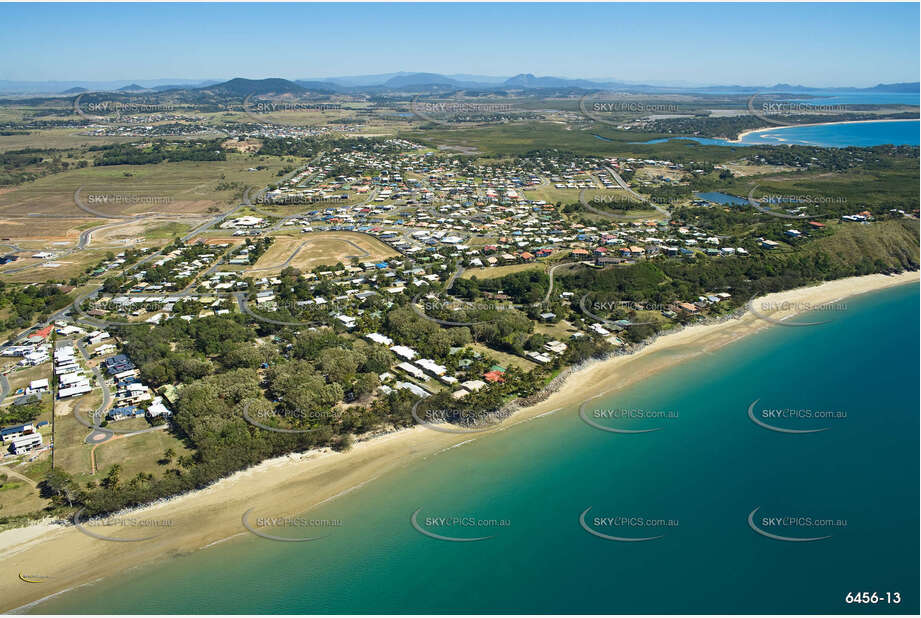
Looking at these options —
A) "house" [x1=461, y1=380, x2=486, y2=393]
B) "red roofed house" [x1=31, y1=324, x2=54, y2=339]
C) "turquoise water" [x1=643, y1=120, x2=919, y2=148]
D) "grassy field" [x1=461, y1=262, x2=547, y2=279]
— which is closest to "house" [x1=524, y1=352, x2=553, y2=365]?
"house" [x1=461, y1=380, x2=486, y2=393]

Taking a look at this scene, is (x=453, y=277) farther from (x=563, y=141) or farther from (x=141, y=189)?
(x=563, y=141)

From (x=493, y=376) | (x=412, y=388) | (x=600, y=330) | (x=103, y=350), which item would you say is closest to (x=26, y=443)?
(x=103, y=350)

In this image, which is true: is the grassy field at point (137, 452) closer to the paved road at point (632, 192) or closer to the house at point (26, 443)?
the house at point (26, 443)

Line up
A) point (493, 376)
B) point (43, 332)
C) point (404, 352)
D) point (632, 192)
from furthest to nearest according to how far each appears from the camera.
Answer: point (632, 192), point (43, 332), point (404, 352), point (493, 376)

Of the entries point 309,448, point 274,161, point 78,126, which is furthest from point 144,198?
point 78,126

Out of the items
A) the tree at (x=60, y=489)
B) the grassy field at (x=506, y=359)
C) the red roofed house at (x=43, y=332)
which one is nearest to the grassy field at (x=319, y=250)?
the red roofed house at (x=43, y=332)

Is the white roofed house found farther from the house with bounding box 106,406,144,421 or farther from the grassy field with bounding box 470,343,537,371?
the grassy field with bounding box 470,343,537,371
